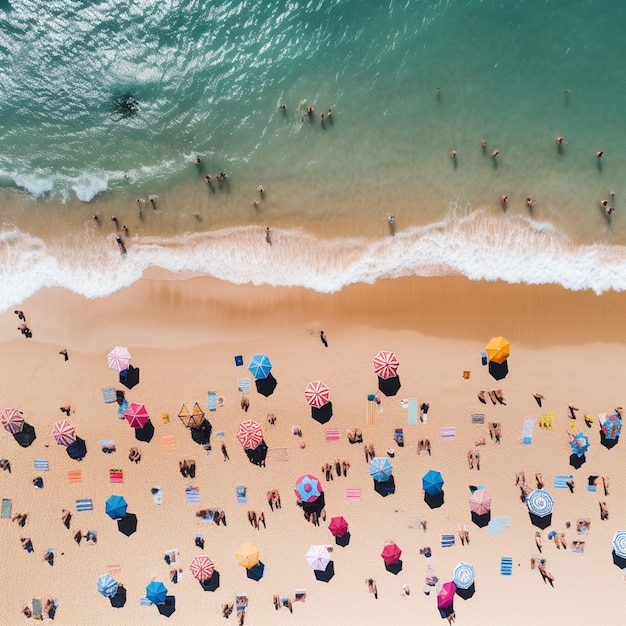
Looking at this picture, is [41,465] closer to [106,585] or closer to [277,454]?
[106,585]

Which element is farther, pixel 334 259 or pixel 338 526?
pixel 334 259

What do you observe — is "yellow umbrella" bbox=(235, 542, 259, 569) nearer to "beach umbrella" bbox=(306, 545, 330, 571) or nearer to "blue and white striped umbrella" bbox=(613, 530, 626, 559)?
"beach umbrella" bbox=(306, 545, 330, 571)

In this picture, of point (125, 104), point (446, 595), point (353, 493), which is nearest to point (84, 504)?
point (353, 493)

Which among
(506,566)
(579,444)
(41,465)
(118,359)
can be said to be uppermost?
(118,359)

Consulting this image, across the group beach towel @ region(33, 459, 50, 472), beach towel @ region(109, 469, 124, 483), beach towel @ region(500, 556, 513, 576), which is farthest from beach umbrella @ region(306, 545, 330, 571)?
beach towel @ region(33, 459, 50, 472)

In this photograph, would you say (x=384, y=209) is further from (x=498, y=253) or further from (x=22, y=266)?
(x=22, y=266)

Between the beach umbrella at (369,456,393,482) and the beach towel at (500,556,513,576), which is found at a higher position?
the beach umbrella at (369,456,393,482)

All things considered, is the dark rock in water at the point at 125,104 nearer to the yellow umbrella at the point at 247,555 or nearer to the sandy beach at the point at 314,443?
the sandy beach at the point at 314,443

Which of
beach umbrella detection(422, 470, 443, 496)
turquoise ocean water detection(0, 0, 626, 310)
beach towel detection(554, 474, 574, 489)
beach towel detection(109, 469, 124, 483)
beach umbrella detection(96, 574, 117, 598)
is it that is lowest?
beach umbrella detection(96, 574, 117, 598)
